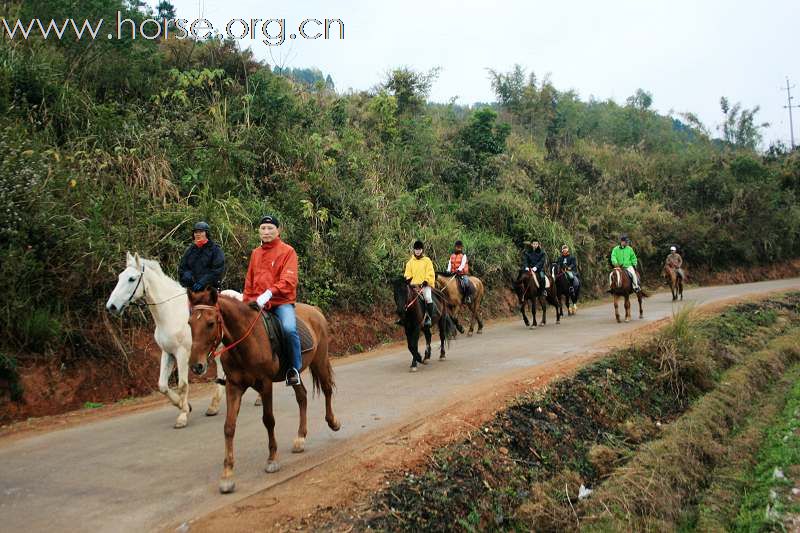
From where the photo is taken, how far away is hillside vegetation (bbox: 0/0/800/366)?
10016 millimetres

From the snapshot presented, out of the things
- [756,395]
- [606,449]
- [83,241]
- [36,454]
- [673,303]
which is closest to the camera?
[36,454]

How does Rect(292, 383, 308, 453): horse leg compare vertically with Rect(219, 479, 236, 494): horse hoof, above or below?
above

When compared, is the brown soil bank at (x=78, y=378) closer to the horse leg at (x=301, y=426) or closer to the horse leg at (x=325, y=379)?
the horse leg at (x=325, y=379)

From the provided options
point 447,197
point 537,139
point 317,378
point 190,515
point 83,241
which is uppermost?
point 537,139

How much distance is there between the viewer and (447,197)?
2414 centimetres

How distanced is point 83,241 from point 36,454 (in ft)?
14.1

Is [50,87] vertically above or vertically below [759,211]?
above

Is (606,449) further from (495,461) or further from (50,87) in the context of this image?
(50,87)

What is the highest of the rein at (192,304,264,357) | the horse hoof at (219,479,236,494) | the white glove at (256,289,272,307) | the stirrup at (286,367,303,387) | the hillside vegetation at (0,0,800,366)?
the hillside vegetation at (0,0,800,366)

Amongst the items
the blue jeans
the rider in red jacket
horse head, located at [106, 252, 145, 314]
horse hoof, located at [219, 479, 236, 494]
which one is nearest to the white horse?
horse head, located at [106, 252, 145, 314]

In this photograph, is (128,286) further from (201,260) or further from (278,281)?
(278,281)

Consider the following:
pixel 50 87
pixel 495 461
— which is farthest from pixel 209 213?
pixel 495 461

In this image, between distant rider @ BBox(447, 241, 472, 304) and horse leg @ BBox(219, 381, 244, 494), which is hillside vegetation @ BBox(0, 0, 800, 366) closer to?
distant rider @ BBox(447, 241, 472, 304)

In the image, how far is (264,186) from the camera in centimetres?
1650
